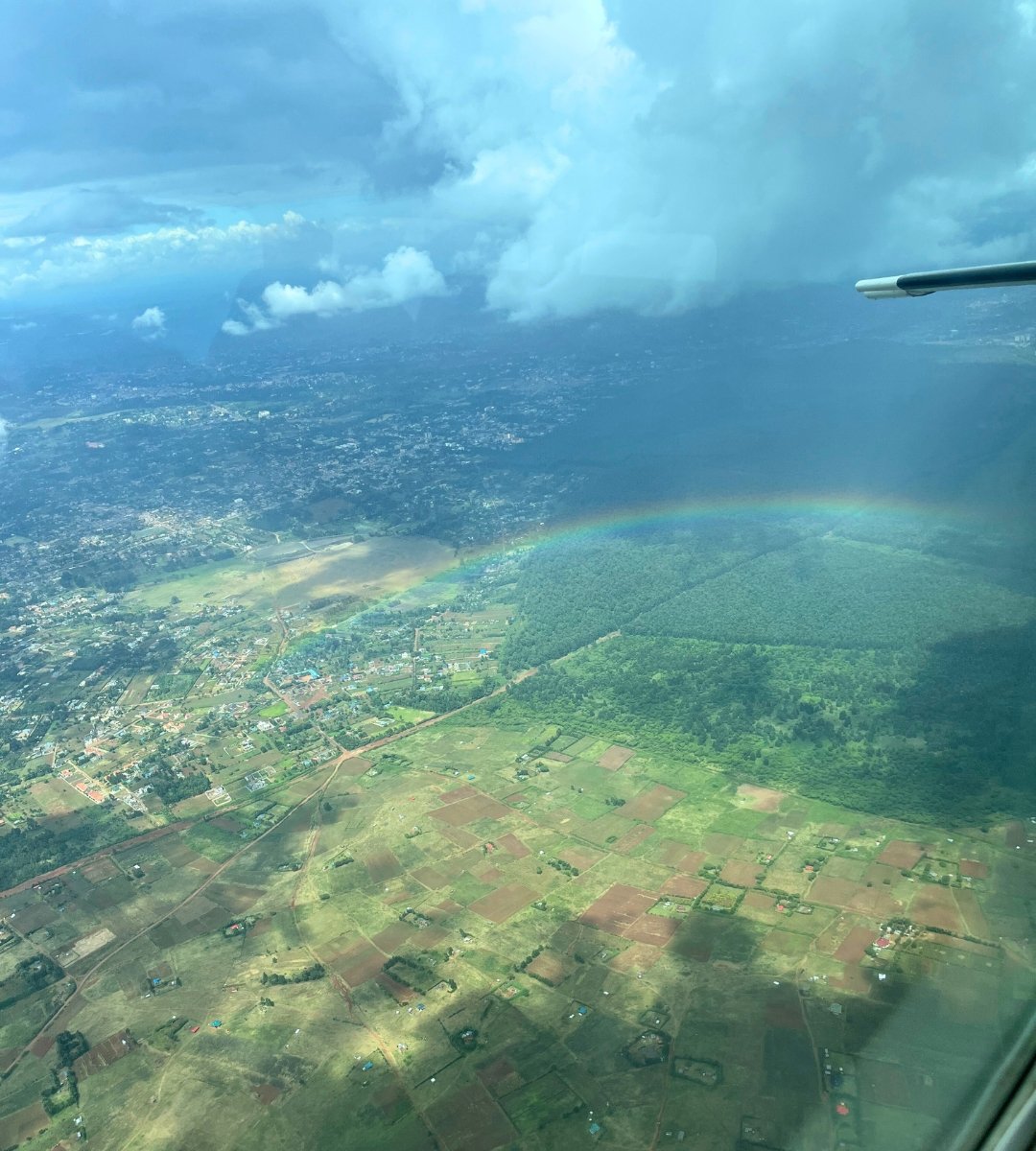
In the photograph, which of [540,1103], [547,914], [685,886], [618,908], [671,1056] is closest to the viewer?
[540,1103]

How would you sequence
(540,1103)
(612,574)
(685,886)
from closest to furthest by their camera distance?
(540,1103) → (685,886) → (612,574)

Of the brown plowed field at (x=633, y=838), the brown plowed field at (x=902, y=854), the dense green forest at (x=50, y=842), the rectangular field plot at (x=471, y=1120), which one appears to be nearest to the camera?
the rectangular field plot at (x=471, y=1120)

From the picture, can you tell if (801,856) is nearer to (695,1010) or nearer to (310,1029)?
(695,1010)

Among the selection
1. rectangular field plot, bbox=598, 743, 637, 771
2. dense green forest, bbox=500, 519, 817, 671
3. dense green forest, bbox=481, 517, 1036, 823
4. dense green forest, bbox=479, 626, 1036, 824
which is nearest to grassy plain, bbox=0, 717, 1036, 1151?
rectangular field plot, bbox=598, 743, 637, 771

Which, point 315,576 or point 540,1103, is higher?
point 315,576

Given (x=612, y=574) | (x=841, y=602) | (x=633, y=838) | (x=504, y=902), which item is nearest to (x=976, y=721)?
(x=633, y=838)

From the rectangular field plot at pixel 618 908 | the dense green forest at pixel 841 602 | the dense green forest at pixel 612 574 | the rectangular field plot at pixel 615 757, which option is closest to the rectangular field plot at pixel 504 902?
the rectangular field plot at pixel 618 908

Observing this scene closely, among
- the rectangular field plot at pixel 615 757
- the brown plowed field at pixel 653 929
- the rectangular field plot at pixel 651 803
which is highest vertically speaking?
the brown plowed field at pixel 653 929

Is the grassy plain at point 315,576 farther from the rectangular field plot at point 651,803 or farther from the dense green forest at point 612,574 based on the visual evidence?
the rectangular field plot at point 651,803

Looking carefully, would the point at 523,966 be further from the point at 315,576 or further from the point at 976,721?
the point at 315,576

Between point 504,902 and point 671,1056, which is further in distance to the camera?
point 504,902

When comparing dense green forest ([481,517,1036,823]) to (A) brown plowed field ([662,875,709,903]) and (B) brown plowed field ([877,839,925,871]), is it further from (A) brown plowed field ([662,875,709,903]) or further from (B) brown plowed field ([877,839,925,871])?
(A) brown plowed field ([662,875,709,903])
